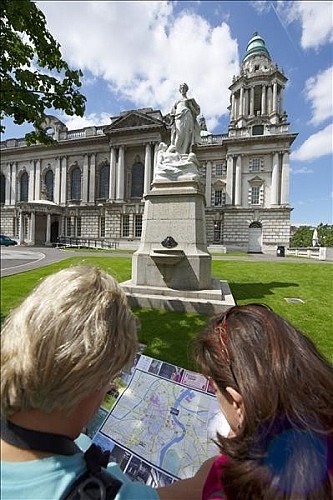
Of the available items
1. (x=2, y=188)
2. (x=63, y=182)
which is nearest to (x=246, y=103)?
(x=63, y=182)

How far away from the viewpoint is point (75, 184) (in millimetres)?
39219

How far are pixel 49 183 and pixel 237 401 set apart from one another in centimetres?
4497

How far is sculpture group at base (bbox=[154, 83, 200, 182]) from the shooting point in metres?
6.41

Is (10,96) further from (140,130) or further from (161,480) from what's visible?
(140,130)

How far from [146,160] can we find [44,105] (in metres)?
32.1

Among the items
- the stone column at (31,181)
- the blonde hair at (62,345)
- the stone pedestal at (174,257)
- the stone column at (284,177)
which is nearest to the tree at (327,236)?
the stone pedestal at (174,257)

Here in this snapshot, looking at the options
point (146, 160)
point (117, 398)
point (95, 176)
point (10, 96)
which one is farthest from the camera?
point (95, 176)

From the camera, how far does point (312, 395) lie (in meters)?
0.75

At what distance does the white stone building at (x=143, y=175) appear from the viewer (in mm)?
31891

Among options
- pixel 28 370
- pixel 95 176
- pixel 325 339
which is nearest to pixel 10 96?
pixel 28 370

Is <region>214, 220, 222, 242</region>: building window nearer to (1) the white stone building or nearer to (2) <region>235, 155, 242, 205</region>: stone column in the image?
(1) the white stone building

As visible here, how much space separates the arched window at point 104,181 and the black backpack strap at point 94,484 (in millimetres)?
38934

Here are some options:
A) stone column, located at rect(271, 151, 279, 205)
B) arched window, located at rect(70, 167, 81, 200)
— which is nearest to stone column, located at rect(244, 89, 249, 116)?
stone column, located at rect(271, 151, 279, 205)

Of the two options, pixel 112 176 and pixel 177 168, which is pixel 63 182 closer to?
pixel 112 176
